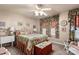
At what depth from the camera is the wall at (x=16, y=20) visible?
164 centimetres

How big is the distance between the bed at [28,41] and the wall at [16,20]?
142 millimetres

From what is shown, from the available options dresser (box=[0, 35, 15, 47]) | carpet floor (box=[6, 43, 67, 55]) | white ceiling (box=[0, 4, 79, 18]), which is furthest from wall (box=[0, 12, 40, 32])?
carpet floor (box=[6, 43, 67, 55])

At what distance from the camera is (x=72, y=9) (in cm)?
160

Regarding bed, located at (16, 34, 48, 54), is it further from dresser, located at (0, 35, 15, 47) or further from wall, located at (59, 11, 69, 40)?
wall, located at (59, 11, 69, 40)

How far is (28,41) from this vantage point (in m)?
1.64

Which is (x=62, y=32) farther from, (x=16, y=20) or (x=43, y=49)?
(x=16, y=20)

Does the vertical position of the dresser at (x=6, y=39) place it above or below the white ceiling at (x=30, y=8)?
below

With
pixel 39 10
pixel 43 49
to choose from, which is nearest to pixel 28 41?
pixel 43 49

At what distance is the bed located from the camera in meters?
1.64

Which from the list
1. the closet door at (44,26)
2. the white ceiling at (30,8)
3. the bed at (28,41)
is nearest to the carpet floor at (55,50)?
the bed at (28,41)

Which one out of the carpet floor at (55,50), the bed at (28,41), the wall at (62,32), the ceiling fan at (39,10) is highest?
the ceiling fan at (39,10)

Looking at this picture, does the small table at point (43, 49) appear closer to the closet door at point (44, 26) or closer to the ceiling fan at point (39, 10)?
the closet door at point (44, 26)
